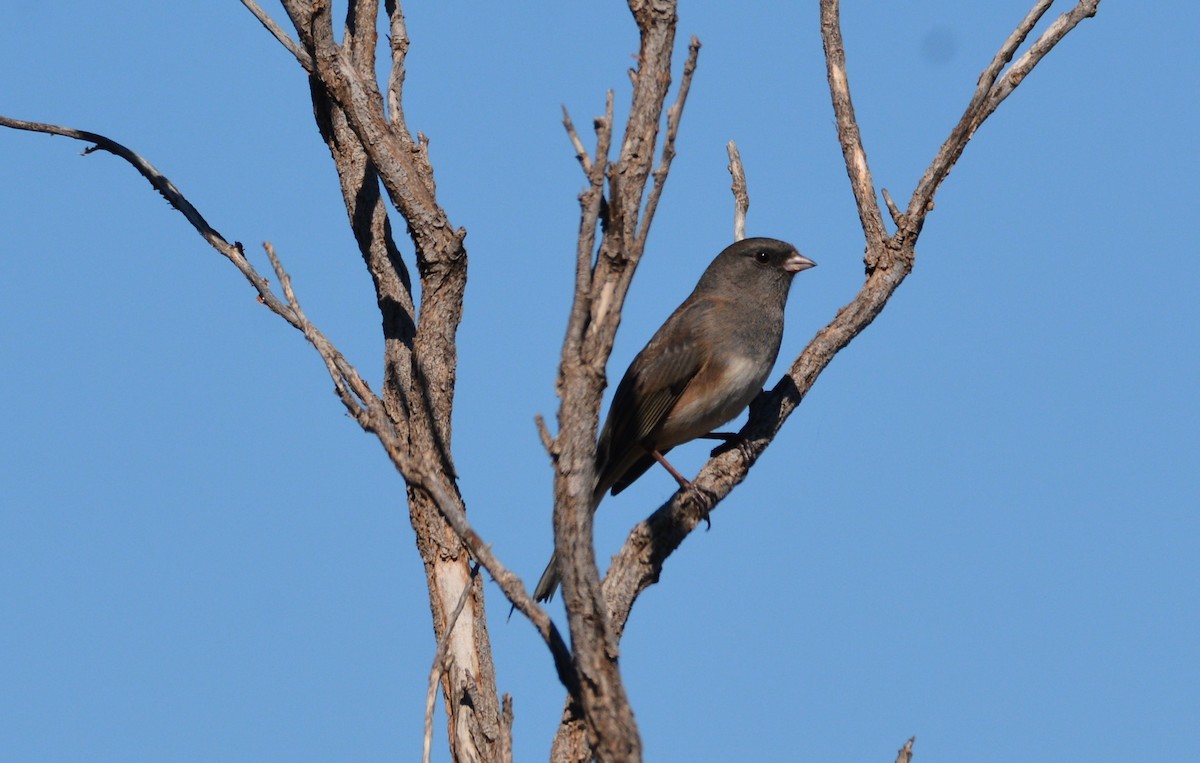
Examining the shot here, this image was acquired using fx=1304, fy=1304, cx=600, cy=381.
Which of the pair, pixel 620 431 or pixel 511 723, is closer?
pixel 511 723

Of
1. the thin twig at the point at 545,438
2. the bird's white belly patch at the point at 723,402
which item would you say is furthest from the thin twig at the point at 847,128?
the thin twig at the point at 545,438

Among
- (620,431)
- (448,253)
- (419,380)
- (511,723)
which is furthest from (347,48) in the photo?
(511,723)

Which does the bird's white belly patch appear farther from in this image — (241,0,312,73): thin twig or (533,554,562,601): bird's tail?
(241,0,312,73): thin twig

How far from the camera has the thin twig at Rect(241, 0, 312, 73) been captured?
225 inches

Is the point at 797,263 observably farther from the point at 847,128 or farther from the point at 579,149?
the point at 579,149

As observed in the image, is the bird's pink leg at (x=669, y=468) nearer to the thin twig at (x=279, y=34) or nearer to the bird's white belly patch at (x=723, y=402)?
the bird's white belly patch at (x=723, y=402)

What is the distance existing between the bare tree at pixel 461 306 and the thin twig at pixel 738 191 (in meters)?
0.01

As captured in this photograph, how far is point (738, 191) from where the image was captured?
21.8ft

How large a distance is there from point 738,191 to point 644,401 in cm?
117

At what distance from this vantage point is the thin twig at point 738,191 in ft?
21.4

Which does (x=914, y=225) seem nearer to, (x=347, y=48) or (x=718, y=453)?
(x=718, y=453)

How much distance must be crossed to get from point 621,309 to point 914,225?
271 cm

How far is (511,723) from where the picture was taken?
441cm

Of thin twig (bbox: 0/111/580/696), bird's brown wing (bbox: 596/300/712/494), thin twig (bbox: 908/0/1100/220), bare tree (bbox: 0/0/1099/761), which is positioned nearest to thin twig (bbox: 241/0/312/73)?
bare tree (bbox: 0/0/1099/761)
